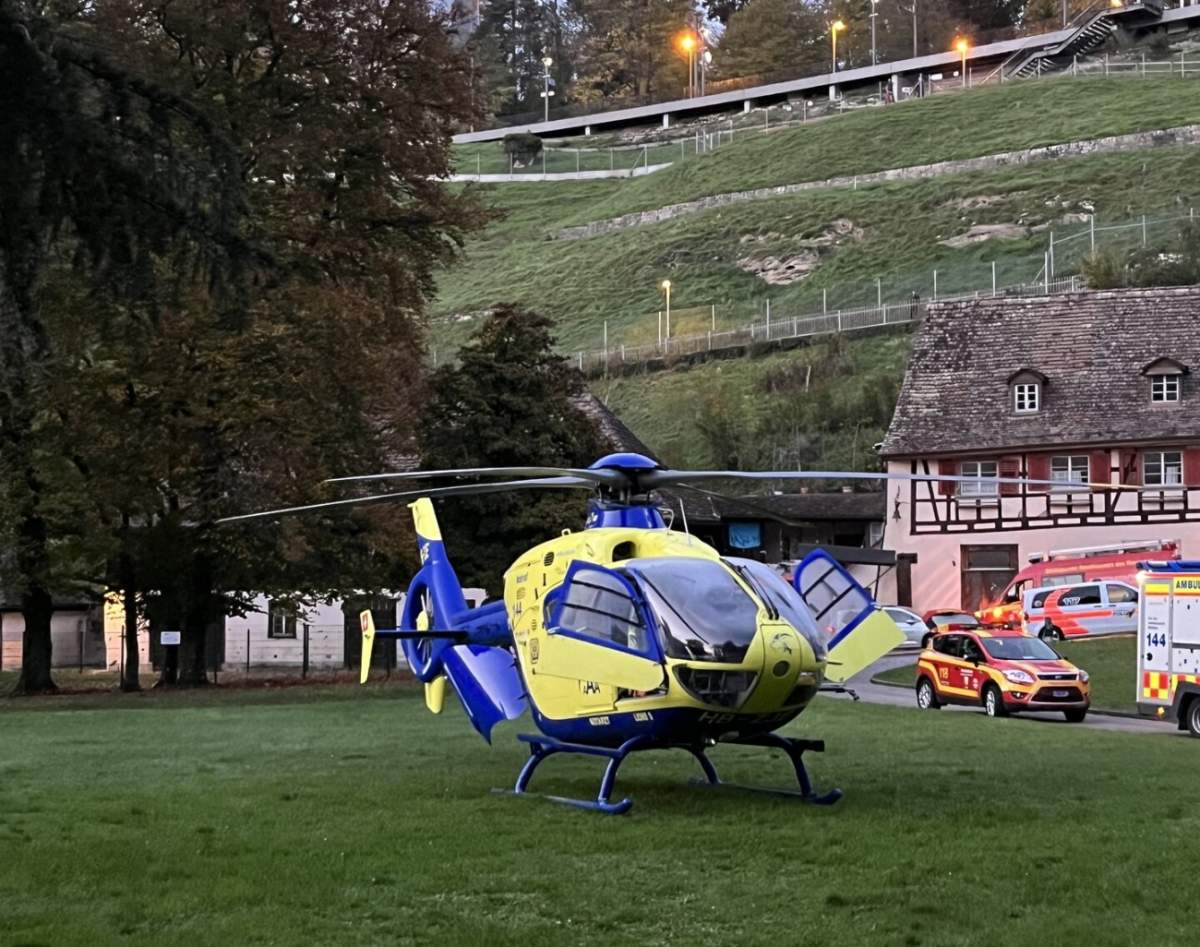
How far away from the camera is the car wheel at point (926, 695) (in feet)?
104

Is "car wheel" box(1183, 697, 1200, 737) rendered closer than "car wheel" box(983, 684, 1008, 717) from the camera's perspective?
Yes

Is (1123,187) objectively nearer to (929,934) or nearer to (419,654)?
(419,654)

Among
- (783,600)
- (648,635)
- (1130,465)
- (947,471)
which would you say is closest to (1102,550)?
(1130,465)

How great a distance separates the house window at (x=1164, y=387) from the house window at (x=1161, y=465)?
1908 millimetres

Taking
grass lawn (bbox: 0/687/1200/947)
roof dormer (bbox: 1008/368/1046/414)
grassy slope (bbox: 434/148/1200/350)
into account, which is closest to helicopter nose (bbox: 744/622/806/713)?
grass lawn (bbox: 0/687/1200/947)

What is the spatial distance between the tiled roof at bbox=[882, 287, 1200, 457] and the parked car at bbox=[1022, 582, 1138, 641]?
338 inches

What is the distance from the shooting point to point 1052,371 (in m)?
55.1

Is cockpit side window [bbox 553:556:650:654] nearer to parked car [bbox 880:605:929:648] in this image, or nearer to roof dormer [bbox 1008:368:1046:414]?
parked car [bbox 880:605:929:648]

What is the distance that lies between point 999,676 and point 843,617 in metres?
14.4

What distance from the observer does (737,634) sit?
13766 mm

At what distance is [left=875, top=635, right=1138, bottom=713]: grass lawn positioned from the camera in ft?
108

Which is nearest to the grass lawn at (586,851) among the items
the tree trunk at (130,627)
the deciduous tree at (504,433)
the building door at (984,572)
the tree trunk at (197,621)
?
the tree trunk at (197,621)

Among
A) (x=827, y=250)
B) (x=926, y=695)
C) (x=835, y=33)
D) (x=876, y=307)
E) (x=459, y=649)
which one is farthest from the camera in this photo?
(x=835, y=33)

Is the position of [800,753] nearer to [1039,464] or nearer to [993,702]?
[993,702]
